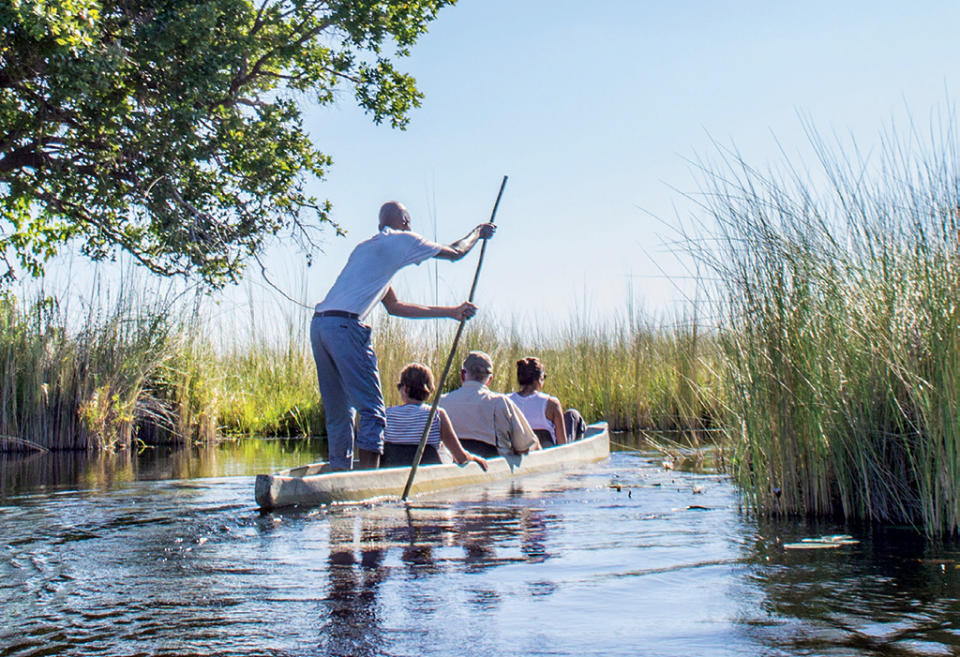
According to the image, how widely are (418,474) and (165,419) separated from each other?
8.87 m

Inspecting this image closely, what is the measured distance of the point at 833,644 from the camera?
3.69 meters

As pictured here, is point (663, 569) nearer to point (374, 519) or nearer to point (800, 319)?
point (800, 319)

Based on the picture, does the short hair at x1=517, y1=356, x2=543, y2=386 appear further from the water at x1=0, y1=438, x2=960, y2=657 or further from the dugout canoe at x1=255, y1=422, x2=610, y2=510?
the water at x1=0, y1=438, x2=960, y2=657

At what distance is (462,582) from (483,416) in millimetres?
5219

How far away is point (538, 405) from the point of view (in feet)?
38.6

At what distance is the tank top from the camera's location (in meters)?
11.6

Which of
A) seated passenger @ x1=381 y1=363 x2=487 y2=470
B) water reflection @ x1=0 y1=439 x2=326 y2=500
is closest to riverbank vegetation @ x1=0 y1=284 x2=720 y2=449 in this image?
water reflection @ x1=0 y1=439 x2=326 y2=500

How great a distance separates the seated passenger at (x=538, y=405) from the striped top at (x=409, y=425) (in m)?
2.60

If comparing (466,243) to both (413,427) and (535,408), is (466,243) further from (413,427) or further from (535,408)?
(535,408)

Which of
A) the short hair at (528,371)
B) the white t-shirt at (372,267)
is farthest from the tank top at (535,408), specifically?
the white t-shirt at (372,267)

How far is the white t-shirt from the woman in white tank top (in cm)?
318

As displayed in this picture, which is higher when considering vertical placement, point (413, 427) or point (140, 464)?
point (413, 427)

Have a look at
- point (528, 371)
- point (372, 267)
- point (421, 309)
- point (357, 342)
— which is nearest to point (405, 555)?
point (357, 342)

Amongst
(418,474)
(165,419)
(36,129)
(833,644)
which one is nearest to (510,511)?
(418,474)
